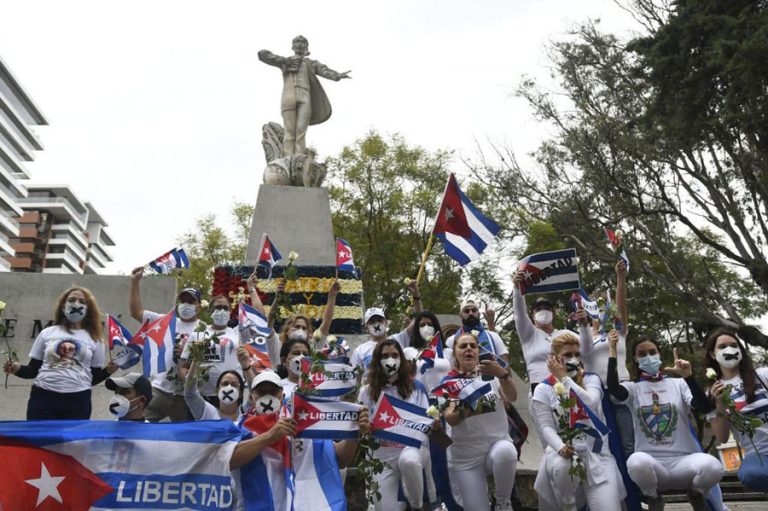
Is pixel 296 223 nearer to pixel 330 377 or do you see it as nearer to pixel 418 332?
pixel 418 332

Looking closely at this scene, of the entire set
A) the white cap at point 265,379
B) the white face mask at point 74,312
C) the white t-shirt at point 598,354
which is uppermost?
the white face mask at point 74,312

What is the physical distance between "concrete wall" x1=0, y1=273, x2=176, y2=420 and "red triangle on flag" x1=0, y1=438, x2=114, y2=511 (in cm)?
532

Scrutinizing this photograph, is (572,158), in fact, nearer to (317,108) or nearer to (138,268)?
(317,108)

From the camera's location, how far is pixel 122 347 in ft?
26.2

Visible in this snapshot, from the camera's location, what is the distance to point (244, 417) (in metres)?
5.14

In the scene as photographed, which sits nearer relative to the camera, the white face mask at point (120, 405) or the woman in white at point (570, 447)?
the white face mask at point (120, 405)

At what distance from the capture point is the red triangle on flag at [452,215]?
9.17 m

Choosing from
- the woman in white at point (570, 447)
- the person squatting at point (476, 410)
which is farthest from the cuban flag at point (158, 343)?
the woman in white at point (570, 447)

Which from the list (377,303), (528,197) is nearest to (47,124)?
(377,303)

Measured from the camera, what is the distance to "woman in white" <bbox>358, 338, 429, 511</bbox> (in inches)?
221

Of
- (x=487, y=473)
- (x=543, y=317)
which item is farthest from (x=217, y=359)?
(x=543, y=317)

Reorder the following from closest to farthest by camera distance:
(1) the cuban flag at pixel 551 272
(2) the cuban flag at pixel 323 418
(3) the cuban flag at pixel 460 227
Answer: (2) the cuban flag at pixel 323 418, (1) the cuban flag at pixel 551 272, (3) the cuban flag at pixel 460 227

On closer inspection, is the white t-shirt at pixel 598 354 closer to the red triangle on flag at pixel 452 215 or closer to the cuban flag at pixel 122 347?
the red triangle on flag at pixel 452 215

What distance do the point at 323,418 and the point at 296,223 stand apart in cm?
896
